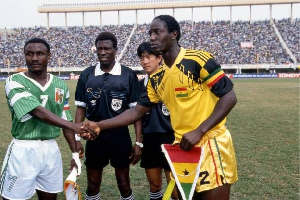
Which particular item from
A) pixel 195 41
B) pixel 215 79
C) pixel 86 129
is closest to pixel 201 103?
pixel 215 79

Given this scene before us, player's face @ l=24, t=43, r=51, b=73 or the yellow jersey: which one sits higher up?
player's face @ l=24, t=43, r=51, b=73

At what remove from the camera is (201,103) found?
3.36 meters

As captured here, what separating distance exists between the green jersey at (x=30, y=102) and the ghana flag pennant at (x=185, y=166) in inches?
57.9

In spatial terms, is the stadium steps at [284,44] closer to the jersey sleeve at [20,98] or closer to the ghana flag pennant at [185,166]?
the ghana flag pennant at [185,166]

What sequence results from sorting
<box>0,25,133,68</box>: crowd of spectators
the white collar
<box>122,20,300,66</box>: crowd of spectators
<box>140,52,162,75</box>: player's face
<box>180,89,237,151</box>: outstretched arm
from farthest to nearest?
<box>0,25,133,68</box>: crowd of spectators → <box>122,20,300,66</box>: crowd of spectators → <box>140,52,162,75</box>: player's face → the white collar → <box>180,89,237,151</box>: outstretched arm

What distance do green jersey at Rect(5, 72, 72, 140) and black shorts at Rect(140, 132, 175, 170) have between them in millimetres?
1350

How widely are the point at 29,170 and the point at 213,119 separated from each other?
208 centimetres

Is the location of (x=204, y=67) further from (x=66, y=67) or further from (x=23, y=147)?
(x=66, y=67)

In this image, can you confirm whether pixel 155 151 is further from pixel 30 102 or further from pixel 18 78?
pixel 18 78

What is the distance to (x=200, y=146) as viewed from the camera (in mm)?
3320

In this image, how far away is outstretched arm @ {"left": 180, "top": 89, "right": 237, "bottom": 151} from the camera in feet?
10.5

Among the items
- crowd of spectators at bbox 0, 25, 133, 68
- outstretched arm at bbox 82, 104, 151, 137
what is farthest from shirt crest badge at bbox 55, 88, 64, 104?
crowd of spectators at bbox 0, 25, 133, 68

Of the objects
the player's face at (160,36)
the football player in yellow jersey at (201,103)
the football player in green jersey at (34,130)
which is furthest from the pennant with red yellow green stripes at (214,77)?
the football player in green jersey at (34,130)

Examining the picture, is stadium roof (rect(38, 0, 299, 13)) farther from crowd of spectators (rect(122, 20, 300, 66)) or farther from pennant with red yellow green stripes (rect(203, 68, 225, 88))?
pennant with red yellow green stripes (rect(203, 68, 225, 88))
